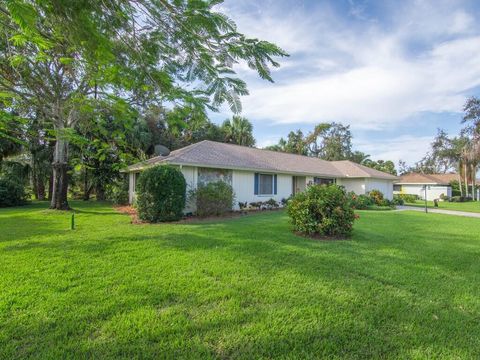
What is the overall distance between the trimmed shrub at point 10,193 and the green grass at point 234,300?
1390 cm

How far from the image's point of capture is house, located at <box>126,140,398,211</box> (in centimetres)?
1383

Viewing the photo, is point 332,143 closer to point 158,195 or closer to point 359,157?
point 359,157

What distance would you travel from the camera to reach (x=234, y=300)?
378 centimetres

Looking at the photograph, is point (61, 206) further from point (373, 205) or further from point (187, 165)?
point (373, 205)

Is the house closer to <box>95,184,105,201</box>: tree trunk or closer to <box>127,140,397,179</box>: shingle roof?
<box>127,140,397,179</box>: shingle roof

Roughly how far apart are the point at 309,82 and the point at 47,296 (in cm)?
945

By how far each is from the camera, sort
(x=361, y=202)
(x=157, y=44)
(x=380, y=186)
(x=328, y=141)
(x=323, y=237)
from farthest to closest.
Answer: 1. (x=328, y=141)
2. (x=380, y=186)
3. (x=361, y=202)
4. (x=323, y=237)
5. (x=157, y=44)

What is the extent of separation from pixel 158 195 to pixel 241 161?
664 cm

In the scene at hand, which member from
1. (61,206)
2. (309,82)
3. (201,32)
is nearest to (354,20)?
(309,82)

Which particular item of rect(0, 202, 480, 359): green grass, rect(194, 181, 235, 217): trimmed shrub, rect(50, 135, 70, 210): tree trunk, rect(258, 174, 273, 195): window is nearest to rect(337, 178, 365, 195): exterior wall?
rect(258, 174, 273, 195): window

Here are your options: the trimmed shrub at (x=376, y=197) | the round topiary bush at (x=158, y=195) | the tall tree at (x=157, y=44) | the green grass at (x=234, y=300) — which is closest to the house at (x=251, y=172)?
the round topiary bush at (x=158, y=195)

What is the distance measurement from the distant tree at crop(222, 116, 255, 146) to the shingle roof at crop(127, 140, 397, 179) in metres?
9.39

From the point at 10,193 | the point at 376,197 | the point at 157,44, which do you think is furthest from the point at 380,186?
the point at 10,193

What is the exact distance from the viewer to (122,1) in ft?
9.46
